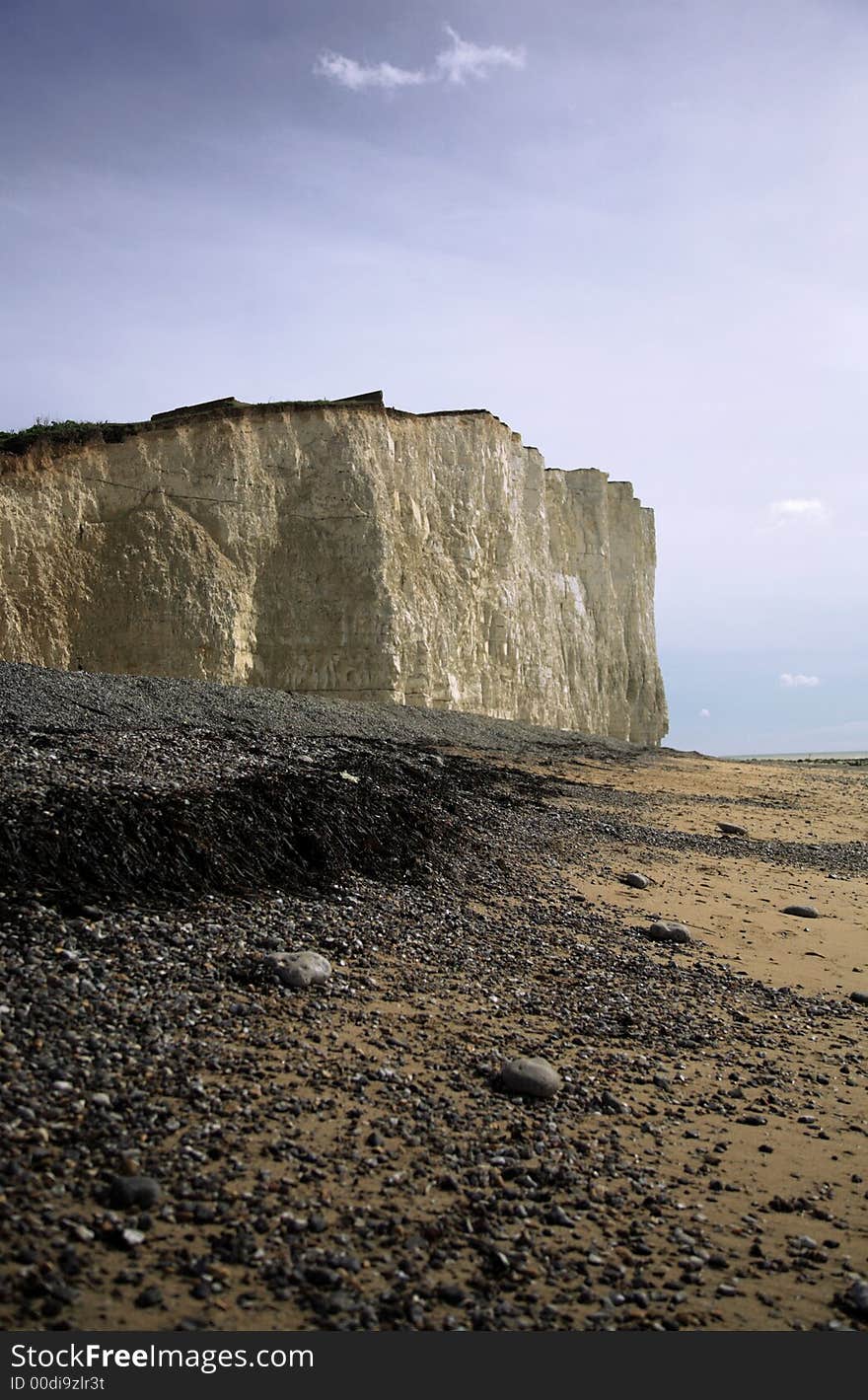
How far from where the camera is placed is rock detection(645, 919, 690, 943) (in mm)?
8242

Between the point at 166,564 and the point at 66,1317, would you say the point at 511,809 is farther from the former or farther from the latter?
the point at 166,564

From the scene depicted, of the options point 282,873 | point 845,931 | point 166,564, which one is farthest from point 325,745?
point 166,564

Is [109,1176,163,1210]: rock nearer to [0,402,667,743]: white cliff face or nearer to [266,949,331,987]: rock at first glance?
[266,949,331,987]: rock

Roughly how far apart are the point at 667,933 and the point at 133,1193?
5.72 m

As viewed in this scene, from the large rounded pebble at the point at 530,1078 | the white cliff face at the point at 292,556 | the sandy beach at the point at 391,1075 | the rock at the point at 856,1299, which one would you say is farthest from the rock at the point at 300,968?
the white cliff face at the point at 292,556

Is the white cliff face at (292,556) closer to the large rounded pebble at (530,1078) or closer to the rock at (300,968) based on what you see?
the rock at (300,968)

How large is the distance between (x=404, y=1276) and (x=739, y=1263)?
1402mm

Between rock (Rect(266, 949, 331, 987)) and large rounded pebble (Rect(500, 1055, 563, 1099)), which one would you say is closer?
large rounded pebble (Rect(500, 1055, 563, 1099))

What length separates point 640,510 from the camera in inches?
1923

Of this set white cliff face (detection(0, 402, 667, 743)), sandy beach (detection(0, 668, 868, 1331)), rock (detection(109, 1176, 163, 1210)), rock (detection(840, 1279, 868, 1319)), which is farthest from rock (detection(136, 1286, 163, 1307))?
white cliff face (detection(0, 402, 667, 743))

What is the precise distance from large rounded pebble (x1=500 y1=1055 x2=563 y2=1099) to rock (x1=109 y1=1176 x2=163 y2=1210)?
6.63 ft

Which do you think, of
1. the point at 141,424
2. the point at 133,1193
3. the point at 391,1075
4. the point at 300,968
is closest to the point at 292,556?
the point at 141,424

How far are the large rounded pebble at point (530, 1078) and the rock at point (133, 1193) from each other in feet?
6.63

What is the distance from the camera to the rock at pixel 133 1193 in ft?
11.5
